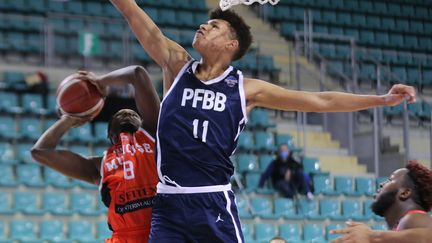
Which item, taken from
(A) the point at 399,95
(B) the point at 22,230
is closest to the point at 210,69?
(A) the point at 399,95

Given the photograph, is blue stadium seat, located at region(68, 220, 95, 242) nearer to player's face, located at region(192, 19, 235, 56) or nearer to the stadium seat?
the stadium seat

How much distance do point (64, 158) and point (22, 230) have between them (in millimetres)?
5438

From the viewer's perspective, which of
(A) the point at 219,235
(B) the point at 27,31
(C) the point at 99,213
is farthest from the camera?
(B) the point at 27,31

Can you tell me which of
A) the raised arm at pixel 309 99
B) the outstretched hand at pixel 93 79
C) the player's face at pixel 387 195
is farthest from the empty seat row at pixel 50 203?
the player's face at pixel 387 195

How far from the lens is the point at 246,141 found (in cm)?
1266

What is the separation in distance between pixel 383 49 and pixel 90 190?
8.33 m

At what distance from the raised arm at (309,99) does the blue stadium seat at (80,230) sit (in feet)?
20.4

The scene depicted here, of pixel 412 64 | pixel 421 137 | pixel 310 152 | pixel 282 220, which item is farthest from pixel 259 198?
pixel 412 64

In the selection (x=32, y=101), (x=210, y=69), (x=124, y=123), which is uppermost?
(x=32, y=101)

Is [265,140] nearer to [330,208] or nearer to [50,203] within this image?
[330,208]

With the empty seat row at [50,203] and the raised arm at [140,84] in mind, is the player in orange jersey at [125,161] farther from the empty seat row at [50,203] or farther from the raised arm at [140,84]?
the empty seat row at [50,203]

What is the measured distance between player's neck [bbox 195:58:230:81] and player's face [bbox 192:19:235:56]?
58 millimetres

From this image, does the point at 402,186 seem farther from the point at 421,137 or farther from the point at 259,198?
the point at 421,137

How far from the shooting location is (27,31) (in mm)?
13320
